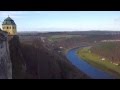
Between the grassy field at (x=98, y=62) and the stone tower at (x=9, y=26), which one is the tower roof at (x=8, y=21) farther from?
the grassy field at (x=98, y=62)

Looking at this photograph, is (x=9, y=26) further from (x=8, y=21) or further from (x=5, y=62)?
(x=5, y=62)

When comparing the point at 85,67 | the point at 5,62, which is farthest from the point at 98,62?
the point at 5,62

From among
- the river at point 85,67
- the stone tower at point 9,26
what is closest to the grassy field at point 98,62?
the river at point 85,67


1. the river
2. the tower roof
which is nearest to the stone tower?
the tower roof

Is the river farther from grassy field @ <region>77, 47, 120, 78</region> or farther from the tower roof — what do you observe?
the tower roof
